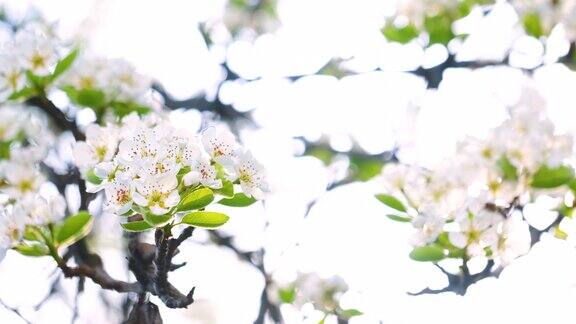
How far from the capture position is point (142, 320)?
118 centimetres

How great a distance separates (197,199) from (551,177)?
32.5 inches

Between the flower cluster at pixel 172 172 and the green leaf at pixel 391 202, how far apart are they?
21.8 inches

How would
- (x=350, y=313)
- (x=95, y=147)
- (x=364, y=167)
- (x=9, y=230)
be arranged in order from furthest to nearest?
1. (x=364, y=167)
2. (x=350, y=313)
3. (x=95, y=147)
4. (x=9, y=230)

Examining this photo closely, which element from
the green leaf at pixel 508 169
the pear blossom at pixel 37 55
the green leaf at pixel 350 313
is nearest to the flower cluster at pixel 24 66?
the pear blossom at pixel 37 55

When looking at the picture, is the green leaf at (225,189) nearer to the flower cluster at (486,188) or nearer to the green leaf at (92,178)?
the green leaf at (92,178)

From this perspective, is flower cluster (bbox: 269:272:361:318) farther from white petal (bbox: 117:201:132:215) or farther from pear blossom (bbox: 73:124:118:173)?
white petal (bbox: 117:201:132:215)

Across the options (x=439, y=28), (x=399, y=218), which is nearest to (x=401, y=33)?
(x=439, y=28)

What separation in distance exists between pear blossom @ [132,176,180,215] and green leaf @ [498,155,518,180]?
0.83 meters

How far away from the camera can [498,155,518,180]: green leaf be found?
1594mm

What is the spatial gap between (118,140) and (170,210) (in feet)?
1.34

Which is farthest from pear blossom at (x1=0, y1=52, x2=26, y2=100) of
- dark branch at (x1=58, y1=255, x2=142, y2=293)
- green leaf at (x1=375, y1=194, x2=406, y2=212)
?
green leaf at (x1=375, y1=194, x2=406, y2=212)

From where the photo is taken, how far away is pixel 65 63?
152 cm

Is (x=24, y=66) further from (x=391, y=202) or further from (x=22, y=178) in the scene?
(x=391, y=202)

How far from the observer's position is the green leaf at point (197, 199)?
1040 millimetres
